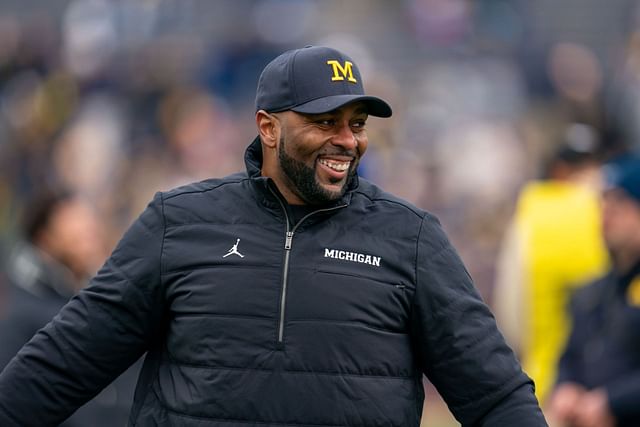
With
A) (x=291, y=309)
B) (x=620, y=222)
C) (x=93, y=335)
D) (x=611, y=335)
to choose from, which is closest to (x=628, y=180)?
(x=620, y=222)

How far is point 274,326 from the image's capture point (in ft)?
14.2

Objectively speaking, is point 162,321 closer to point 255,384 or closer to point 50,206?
point 255,384

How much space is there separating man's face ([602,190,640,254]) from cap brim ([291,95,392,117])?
2.48 metres

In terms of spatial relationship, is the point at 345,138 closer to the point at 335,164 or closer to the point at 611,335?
the point at 335,164

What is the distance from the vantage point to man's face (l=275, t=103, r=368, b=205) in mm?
4438

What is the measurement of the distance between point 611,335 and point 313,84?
2609 millimetres

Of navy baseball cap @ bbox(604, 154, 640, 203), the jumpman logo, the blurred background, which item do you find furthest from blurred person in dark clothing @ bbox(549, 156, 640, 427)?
the blurred background

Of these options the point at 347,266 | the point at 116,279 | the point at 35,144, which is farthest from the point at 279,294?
the point at 35,144

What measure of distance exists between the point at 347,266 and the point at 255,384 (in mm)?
438

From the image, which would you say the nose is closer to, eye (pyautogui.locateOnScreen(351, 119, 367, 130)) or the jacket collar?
eye (pyautogui.locateOnScreen(351, 119, 367, 130))

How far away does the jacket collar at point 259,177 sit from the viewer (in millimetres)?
4488

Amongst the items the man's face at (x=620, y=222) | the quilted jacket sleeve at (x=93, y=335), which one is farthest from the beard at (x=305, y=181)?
the man's face at (x=620, y=222)

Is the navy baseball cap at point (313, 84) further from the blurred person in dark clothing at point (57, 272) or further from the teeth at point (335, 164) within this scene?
the blurred person in dark clothing at point (57, 272)

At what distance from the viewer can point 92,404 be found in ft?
22.6
